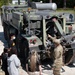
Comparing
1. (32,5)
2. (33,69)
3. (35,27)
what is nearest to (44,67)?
(33,69)

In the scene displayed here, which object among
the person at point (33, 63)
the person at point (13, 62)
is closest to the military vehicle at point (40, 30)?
the person at point (33, 63)

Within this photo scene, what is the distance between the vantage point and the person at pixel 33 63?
10.3m

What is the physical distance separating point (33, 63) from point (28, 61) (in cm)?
48

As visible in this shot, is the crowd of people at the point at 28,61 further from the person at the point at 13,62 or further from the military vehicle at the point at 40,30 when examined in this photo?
the military vehicle at the point at 40,30

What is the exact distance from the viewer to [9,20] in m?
15.3

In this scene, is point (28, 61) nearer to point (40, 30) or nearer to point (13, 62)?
point (40, 30)

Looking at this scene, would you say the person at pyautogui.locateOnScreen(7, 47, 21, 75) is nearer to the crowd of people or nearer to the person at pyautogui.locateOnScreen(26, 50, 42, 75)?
the crowd of people

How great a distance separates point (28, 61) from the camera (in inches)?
Answer: 426

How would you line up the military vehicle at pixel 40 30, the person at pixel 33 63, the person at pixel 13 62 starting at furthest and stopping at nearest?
the military vehicle at pixel 40 30, the person at pixel 33 63, the person at pixel 13 62

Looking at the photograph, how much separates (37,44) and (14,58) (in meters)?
3.48

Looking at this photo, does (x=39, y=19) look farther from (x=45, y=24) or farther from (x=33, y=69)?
(x=33, y=69)

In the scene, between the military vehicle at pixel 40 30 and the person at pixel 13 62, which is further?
the military vehicle at pixel 40 30

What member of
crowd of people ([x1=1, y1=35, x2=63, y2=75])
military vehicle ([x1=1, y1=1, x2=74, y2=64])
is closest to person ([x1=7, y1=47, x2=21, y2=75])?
crowd of people ([x1=1, y1=35, x2=63, y2=75])

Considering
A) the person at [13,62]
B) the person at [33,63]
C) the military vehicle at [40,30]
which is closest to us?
the person at [13,62]
